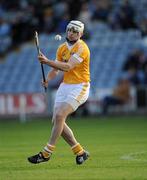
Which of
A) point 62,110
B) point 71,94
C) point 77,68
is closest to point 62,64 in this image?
point 77,68

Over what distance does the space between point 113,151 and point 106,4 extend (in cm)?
2009

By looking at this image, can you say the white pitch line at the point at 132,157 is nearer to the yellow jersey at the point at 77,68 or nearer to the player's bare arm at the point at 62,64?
the yellow jersey at the point at 77,68

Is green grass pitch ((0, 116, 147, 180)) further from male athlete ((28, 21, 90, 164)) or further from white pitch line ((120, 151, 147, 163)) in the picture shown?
male athlete ((28, 21, 90, 164))

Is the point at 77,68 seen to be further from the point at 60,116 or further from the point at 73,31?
the point at 60,116

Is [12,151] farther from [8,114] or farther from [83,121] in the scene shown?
[8,114]

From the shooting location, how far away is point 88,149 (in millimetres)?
17812

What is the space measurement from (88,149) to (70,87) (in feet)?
13.2

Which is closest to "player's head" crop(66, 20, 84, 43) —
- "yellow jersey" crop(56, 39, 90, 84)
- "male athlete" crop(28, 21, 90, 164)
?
"male athlete" crop(28, 21, 90, 164)

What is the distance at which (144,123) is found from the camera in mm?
27594

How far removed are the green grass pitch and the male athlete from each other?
10.2 inches

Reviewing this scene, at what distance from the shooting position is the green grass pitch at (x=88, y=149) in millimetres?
12320

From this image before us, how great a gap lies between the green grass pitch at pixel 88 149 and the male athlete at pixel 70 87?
259 millimetres

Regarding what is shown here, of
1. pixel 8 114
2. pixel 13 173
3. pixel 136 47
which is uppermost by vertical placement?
pixel 13 173

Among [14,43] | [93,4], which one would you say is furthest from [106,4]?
[14,43]
